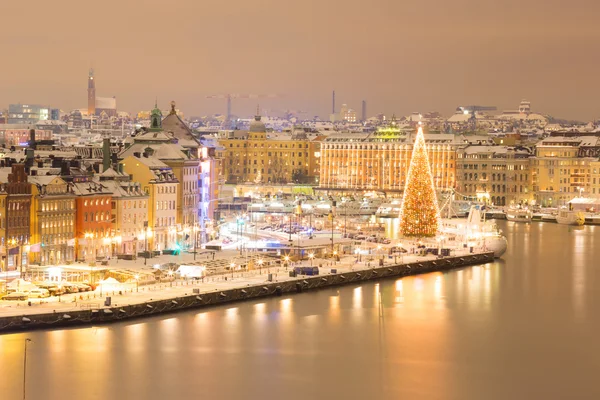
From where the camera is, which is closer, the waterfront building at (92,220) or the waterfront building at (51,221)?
the waterfront building at (51,221)

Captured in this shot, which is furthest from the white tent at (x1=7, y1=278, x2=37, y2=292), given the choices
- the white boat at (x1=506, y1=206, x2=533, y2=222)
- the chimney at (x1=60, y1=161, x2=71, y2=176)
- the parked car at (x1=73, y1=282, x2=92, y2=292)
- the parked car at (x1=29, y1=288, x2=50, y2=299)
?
the white boat at (x1=506, y1=206, x2=533, y2=222)

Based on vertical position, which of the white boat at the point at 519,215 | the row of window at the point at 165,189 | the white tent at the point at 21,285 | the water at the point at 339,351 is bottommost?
the water at the point at 339,351

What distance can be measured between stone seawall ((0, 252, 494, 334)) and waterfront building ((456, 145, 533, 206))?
121ft

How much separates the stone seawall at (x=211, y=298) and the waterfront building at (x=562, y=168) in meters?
35.1

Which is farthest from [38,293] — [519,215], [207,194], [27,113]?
[27,113]

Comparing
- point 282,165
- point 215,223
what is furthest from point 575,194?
point 215,223

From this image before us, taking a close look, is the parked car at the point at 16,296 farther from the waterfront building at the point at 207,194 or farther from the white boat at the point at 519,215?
the white boat at the point at 519,215

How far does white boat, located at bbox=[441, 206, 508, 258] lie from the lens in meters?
Result: 48.6

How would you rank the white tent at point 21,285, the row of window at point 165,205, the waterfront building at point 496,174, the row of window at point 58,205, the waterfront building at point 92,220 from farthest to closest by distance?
the waterfront building at point 496,174 < the row of window at point 165,205 < the waterfront building at point 92,220 < the row of window at point 58,205 < the white tent at point 21,285

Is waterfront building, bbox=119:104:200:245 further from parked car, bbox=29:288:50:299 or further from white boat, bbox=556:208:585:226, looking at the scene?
white boat, bbox=556:208:585:226

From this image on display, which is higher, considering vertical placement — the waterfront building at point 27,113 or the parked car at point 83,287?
the waterfront building at point 27,113

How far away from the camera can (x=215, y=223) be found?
52.1 m

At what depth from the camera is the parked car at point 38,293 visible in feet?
106

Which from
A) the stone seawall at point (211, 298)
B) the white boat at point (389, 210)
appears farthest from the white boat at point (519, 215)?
the stone seawall at point (211, 298)
